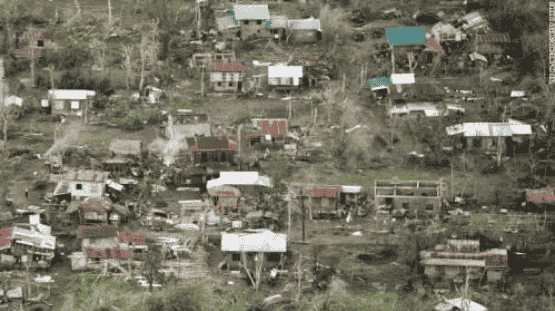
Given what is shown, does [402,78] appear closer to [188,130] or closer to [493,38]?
[493,38]

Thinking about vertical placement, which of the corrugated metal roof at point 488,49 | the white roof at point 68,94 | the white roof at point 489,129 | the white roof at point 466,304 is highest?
the corrugated metal roof at point 488,49

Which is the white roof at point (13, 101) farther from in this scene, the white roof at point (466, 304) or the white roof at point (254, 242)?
the white roof at point (466, 304)

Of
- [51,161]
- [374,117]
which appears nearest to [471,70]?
[374,117]

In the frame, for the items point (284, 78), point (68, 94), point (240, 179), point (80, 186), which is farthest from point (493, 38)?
point (80, 186)

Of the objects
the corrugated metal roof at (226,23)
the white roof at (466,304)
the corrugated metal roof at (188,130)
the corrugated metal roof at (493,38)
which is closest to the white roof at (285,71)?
the corrugated metal roof at (188,130)

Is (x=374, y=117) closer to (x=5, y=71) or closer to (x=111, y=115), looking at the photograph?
(x=111, y=115)

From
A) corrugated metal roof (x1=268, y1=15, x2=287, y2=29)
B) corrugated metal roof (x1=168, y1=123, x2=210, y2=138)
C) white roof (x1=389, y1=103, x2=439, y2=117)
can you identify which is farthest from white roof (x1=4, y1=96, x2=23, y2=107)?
white roof (x1=389, y1=103, x2=439, y2=117)
